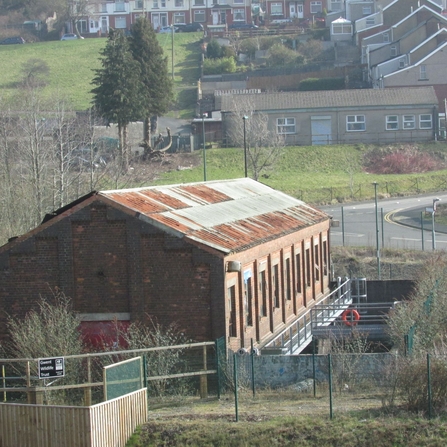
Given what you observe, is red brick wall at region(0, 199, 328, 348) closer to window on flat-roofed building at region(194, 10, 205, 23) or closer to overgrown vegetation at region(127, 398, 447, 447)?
overgrown vegetation at region(127, 398, 447, 447)

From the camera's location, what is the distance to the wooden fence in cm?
1944

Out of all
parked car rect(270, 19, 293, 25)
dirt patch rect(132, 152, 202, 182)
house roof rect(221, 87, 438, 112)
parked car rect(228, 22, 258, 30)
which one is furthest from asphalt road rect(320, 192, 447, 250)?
parked car rect(270, 19, 293, 25)

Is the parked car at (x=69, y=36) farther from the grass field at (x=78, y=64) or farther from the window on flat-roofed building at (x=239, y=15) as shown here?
the window on flat-roofed building at (x=239, y=15)

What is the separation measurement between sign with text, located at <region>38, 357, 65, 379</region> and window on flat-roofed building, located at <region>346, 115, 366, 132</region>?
196 ft

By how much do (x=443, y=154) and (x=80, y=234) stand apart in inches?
2123

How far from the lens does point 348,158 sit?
2881 inches

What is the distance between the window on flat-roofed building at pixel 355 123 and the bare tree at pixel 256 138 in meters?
5.85

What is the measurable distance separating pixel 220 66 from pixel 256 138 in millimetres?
43777

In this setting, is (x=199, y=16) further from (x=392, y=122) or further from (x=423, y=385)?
(x=423, y=385)

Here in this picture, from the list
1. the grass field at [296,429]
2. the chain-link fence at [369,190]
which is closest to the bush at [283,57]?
the chain-link fence at [369,190]

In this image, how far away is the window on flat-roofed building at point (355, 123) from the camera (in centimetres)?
7738

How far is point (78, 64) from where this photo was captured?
120562 mm

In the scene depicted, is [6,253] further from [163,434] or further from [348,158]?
[348,158]

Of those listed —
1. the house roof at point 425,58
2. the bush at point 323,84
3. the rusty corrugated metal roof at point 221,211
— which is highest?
the house roof at point 425,58
